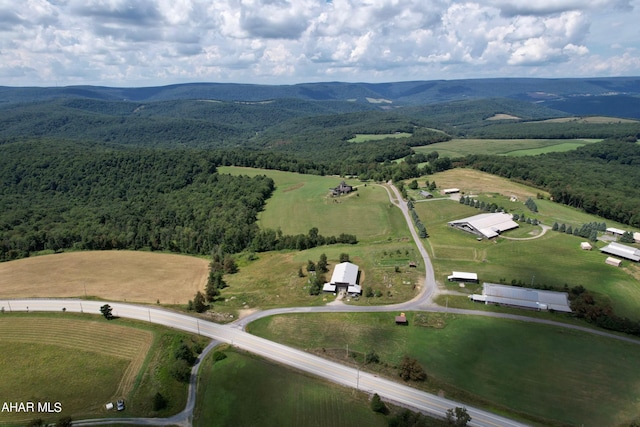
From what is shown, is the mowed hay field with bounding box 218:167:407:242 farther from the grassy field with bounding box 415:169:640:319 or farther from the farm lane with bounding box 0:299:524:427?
the farm lane with bounding box 0:299:524:427

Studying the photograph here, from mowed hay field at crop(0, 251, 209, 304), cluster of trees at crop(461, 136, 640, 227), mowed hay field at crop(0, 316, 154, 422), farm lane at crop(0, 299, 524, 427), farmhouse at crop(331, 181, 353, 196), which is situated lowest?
mowed hay field at crop(0, 251, 209, 304)

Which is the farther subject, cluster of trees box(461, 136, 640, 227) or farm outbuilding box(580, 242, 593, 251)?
cluster of trees box(461, 136, 640, 227)

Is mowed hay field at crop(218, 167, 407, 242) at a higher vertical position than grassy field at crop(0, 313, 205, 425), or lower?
higher

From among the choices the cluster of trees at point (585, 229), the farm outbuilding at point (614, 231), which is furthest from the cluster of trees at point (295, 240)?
the farm outbuilding at point (614, 231)

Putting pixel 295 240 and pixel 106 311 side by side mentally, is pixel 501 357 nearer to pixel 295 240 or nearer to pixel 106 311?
pixel 295 240

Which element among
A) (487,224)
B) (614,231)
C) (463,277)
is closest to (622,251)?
(614,231)

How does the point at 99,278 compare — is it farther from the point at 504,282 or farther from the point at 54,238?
the point at 504,282

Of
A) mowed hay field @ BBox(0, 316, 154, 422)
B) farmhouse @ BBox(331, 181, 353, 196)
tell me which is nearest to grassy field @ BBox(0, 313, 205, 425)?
mowed hay field @ BBox(0, 316, 154, 422)

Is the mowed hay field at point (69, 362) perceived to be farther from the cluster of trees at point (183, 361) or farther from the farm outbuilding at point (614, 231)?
the farm outbuilding at point (614, 231)
